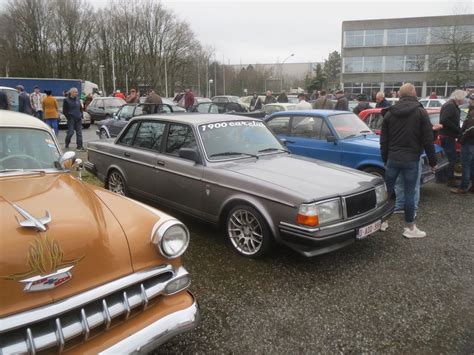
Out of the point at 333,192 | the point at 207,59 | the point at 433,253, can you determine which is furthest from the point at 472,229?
the point at 207,59

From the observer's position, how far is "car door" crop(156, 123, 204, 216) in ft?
16.1

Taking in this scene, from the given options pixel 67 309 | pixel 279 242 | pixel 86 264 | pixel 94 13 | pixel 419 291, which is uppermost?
pixel 94 13

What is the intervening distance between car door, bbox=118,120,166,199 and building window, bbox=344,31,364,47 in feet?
193

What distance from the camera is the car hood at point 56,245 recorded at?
2051 millimetres

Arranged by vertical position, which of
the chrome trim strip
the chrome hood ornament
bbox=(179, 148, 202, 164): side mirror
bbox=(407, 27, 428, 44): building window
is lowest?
the chrome trim strip

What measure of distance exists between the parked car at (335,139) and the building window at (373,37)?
55482 mm

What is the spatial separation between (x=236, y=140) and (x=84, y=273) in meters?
3.33

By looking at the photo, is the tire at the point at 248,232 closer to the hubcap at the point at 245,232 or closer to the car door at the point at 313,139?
the hubcap at the point at 245,232

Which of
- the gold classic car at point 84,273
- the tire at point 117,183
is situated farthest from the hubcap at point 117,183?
the gold classic car at point 84,273

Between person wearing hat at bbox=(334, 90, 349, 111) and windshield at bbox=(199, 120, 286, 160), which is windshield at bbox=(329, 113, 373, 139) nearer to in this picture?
windshield at bbox=(199, 120, 286, 160)

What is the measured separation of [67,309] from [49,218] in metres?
0.59

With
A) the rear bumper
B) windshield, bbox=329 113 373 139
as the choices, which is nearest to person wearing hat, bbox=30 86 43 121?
windshield, bbox=329 113 373 139

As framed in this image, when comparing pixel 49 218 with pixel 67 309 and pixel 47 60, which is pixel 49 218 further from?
pixel 47 60

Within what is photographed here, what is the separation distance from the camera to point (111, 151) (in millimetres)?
6395
